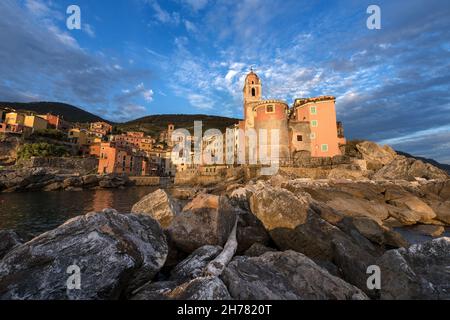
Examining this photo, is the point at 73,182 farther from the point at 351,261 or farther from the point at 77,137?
the point at 351,261

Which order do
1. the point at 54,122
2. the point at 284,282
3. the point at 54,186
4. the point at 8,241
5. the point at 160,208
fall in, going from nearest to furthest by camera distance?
the point at 284,282, the point at 8,241, the point at 160,208, the point at 54,186, the point at 54,122

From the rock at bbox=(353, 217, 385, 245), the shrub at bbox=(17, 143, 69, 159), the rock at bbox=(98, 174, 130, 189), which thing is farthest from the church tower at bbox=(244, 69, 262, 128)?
the shrub at bbox=(17, 143, 69, 159)

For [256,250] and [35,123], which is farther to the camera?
[35,123]

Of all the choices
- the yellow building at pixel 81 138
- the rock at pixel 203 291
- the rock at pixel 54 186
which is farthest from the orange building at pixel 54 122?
the rock at pixel 203 291

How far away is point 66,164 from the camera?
68000 mm

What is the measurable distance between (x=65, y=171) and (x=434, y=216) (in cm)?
7680

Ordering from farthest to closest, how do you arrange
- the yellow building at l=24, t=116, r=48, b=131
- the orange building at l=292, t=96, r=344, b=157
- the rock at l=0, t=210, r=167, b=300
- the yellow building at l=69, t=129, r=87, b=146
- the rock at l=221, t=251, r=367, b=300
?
the yellow building at l=69, t=129, r=87, b=146 → the yellow building at l=24, t=116, r=48, b=131 → the orange building at l=292, t=96, r=344, b=157 → the rock at l=221, t=251, r=367, b=300 → the rock at l=0, t=210, r=167, b=300

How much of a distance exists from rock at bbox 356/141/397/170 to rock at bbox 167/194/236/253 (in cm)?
4472

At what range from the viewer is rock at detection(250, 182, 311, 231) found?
7.70 m

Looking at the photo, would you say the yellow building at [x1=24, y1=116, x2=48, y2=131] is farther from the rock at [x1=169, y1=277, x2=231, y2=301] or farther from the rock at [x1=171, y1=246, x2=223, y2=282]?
the rock at [x1=169, y1=277, x2=231, y2=301]

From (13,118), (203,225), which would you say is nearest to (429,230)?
(203,225)

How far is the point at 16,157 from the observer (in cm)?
6581

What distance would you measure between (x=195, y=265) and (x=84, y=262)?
2540 mm

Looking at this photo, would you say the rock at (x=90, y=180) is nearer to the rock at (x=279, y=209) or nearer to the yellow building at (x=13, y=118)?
the yellow building at (x=13, y=118)
